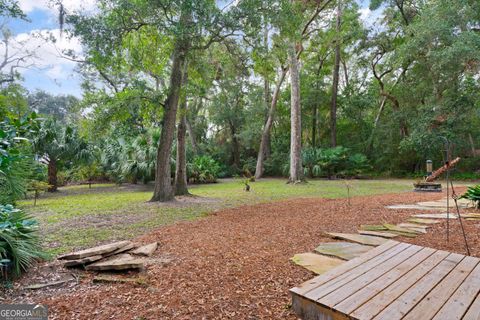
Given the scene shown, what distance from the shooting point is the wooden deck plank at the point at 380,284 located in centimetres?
158

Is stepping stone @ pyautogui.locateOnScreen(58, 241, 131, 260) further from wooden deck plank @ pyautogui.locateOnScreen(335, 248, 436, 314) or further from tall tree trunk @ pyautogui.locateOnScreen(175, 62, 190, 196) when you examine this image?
tall tree trunk @ pyautogui.locateOnScreen(175, 62, 190, 196)

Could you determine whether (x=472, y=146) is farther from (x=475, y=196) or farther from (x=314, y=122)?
(x=475, y=196)

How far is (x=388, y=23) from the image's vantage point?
46.9 feet

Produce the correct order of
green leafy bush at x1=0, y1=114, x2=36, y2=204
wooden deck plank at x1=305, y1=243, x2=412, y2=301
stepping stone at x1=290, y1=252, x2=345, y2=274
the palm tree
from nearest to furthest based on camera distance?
green leafy bush at x1=0, y1=114, x2=36, y2=204 < wooden deck plank at x1=305, y1=243, x2=412, y2=301 < stepping stone at x1=290, y1=252, x2=345, y2=274 < the palm tree

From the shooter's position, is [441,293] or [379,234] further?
[379,234]

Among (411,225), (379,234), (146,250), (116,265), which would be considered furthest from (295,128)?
(116,265)

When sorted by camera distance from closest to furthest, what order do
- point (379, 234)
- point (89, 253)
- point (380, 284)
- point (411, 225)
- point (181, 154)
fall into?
point (380, 284)
point (89, 253)
point (379, 234)
point (411, 225)
point (181, 154)

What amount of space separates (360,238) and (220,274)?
6.35 ft

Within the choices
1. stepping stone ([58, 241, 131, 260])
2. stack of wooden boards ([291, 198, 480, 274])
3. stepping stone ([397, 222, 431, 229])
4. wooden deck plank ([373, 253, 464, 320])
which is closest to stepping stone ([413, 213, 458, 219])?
stack of wooden boards ([291, 198, 480, 274])

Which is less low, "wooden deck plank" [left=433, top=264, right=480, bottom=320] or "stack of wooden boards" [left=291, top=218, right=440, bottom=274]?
"wooden deck plank" [left=433, top=264, right=480, bottom=320]

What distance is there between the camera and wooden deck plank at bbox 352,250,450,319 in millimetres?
1512

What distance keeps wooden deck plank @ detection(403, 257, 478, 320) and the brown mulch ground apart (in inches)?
29.4

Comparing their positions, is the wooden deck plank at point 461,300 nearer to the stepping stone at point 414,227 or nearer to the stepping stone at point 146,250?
the stepping stone at point 414,227

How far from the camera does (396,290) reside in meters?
1.77
